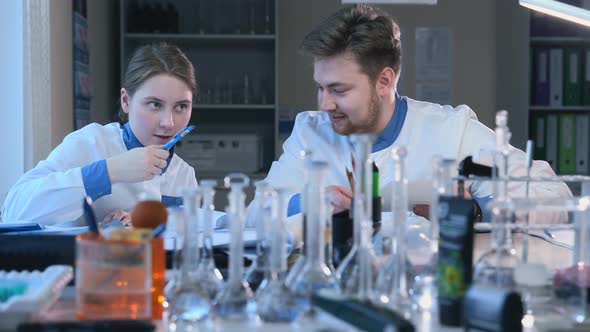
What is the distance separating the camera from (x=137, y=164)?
1937mm

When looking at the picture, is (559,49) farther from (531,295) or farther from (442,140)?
(531,295)

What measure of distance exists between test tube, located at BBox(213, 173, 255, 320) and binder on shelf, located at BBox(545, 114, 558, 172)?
11.0 ft

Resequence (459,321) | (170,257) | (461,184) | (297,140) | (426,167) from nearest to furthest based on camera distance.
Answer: (459,321)
(461,184)
(170,257)
(426,167)
(297,140)

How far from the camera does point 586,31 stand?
402 cm

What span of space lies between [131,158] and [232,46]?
273 centimetres

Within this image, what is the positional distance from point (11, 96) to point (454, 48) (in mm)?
2671

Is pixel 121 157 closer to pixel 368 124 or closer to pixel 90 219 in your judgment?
pixel 368 124

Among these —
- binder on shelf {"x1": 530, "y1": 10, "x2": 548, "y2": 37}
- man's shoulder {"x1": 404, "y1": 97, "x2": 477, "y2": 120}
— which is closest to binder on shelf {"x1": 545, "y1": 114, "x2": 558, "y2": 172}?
binder on shelf {"x1": 530, "y1": 10, "x2": 548, "y2": 37}

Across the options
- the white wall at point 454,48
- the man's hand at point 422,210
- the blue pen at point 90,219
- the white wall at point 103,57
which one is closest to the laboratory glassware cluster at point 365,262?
the blue pen at point 90,219

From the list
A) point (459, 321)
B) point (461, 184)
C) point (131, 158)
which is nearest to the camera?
point (459, 321)

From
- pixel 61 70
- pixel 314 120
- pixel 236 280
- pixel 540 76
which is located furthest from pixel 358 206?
pixel 540 76

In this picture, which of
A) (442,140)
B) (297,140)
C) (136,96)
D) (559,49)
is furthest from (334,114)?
(559,49)

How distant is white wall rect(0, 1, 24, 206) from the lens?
9.41 ft

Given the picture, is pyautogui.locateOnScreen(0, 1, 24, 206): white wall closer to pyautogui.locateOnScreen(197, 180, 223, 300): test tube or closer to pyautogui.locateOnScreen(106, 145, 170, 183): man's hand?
pyautogui.locateOnScreen(106, 145, 170, 183): man's hand
